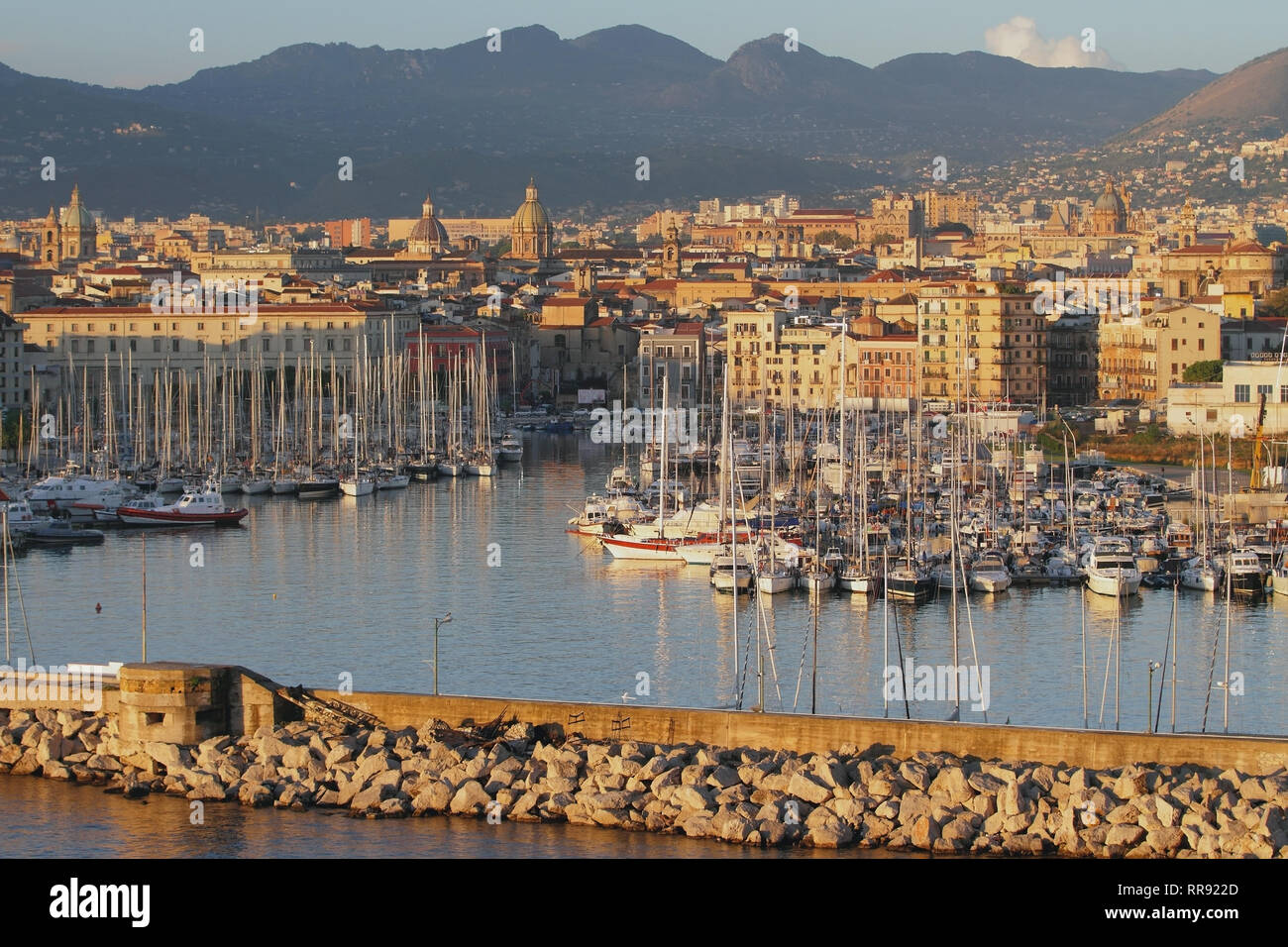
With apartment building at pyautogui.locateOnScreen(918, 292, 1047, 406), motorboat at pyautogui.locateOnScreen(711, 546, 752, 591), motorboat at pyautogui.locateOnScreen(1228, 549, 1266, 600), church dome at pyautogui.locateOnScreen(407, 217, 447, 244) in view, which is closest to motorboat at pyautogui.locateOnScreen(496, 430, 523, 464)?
apartment building at pyautogui.locateOnScreen(918, 292, 1047, 406)

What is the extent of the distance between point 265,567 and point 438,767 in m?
11.0

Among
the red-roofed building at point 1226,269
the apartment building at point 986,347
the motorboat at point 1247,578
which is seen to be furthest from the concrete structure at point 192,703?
the red-roofed building at point 1226,269

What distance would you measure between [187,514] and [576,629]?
9899mm

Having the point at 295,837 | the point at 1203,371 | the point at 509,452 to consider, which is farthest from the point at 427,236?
the point at 295,837

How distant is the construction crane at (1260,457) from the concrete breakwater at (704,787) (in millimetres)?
15855

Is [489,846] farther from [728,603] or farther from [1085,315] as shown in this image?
[1085,315]

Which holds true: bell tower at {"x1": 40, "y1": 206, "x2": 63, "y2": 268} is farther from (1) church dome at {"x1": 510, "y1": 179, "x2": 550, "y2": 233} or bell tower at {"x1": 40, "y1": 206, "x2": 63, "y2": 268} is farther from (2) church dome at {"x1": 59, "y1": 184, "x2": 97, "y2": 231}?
(1) church dome at {"x1": 510, "y1": 179, "x2": 550, "y2": 233}

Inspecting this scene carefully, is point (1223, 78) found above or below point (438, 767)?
above

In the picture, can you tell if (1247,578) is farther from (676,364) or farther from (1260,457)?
(676,364)

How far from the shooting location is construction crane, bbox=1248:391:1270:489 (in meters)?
28.8

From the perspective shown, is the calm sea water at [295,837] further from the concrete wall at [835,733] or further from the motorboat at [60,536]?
the motorboat at [60,536]

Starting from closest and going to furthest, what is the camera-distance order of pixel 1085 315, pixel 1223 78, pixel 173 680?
pixel 173 680 < pixel 1085 315 < pixel 1223 78

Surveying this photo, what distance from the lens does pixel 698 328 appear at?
53.7 meters
